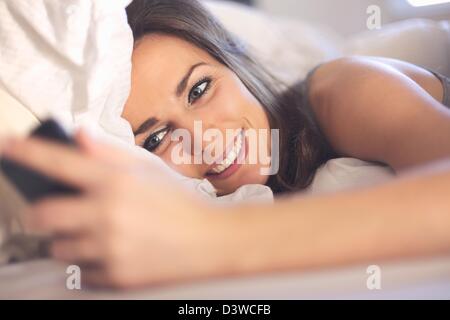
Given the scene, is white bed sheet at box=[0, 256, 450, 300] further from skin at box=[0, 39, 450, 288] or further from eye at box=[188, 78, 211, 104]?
eye at box=[188, 78, 211, 104]

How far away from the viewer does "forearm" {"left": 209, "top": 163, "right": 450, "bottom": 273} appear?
13.4 inches

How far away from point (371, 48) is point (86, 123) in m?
0.62

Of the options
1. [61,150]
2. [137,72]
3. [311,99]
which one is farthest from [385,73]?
[61,150]

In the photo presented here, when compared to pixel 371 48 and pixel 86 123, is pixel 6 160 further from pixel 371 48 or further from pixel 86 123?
pixel 371 48

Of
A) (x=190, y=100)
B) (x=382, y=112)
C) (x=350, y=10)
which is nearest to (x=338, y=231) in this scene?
(x=382, y=112)

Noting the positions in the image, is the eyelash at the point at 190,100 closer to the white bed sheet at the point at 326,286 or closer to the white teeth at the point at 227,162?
the white teeth at the point at 227,162

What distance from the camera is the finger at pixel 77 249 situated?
335 mm

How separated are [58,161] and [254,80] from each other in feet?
1.70

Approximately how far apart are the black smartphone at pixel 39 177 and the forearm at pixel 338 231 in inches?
4.6

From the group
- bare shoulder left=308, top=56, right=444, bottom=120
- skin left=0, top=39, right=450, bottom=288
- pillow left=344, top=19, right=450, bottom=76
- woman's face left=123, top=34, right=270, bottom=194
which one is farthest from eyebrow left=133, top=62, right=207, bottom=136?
pillow left=344, top=19, right=450, bottom=76

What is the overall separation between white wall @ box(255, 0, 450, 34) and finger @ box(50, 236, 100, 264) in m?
0.71

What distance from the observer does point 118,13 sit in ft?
2.26

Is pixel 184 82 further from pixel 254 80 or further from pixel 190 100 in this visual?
pixel 254 80
